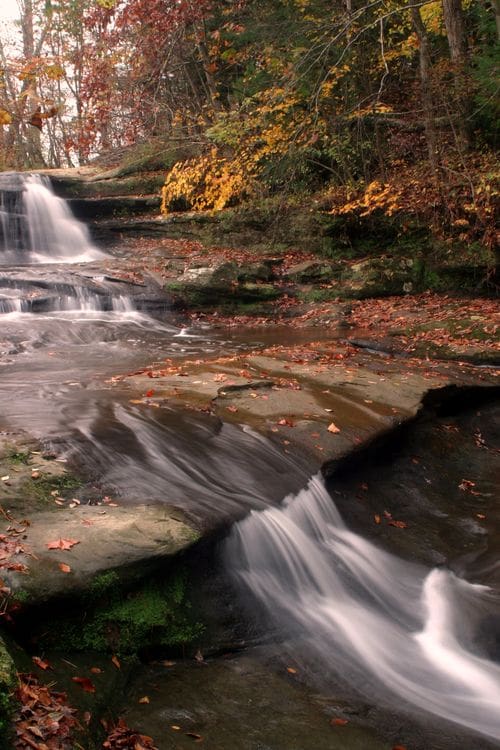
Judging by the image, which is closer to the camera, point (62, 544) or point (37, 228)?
point (62, 544)

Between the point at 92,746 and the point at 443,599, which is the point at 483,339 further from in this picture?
A: the point at 92,746

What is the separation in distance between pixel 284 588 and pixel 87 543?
163 centimetres

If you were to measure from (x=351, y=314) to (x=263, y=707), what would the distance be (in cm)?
1020

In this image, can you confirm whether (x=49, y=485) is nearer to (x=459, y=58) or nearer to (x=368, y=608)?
(x=368, y=608)

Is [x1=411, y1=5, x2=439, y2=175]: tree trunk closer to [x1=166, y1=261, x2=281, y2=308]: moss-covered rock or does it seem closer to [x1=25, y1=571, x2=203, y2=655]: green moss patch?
[x1=166, y1=261, x2=281, y2=308]: moss-covered rock

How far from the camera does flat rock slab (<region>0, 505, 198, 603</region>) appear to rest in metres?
3.55

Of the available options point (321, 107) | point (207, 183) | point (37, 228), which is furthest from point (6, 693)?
point (37, 228)

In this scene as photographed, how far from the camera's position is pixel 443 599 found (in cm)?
510

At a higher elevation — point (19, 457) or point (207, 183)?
point (207, 183)

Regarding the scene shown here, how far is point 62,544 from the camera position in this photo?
12.5 ft

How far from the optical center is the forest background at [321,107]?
12805 mm

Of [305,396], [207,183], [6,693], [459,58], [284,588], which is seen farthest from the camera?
[207,183]

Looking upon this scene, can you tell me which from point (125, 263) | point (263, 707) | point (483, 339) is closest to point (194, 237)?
point (125, 263)

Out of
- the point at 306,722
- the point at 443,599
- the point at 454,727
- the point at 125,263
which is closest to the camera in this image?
the point at 306,722
